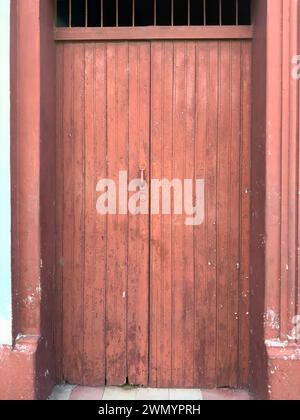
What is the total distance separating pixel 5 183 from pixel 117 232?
0.99 meters

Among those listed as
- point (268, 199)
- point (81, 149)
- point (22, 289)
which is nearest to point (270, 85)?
point (268, 199)

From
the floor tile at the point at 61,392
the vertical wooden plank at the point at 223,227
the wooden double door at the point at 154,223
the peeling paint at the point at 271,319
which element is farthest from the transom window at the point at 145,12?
the floor tile at the point at 61,392

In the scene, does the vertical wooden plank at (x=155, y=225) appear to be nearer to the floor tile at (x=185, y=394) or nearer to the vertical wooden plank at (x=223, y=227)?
the floor tile at (x=185, y=394)

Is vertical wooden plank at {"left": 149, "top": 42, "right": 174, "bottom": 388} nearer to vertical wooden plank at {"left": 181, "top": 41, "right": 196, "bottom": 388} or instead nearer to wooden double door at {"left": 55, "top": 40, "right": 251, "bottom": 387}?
wooden double door at {"left": 55, "top": 40, "right": 251, "bottom": 387}

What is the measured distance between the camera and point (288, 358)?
3.59 meters

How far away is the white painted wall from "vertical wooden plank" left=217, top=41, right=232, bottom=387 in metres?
1.63

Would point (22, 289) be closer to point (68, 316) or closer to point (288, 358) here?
point (68, 316)

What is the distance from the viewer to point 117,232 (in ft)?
13.7

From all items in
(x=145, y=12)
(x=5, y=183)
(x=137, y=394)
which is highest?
(x=145, y=12)

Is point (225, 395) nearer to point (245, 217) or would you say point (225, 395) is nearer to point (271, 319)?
point (271, 319)

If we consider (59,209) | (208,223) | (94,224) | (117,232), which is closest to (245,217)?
(208,223)

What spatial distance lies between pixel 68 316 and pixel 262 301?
156 centimetres
